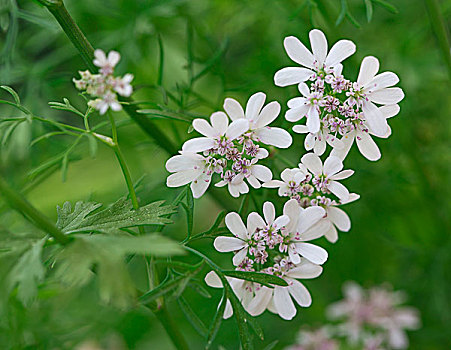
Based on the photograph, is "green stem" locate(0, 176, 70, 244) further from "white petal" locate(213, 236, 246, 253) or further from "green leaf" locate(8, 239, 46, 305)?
"white petal" locate(213, 236, 246, 253)

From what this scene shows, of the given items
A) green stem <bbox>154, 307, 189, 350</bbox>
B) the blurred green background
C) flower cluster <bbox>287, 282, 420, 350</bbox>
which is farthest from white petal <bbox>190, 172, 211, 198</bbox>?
flower cluster <bbox>287, 282, 420, 350</bbox>

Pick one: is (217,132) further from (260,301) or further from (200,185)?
(260,301)

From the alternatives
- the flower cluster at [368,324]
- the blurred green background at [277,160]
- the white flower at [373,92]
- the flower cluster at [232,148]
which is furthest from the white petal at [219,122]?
the flower cluster at [368,324]

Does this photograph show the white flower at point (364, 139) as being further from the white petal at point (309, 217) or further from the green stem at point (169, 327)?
the green stem at point (169, 327)

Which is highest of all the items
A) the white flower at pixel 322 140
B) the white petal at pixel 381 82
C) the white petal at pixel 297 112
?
the white petal at pixel 297 112

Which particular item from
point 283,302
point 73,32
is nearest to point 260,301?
point 283,302

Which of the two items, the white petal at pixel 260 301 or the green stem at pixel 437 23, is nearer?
the white petal at pixel 260 301
